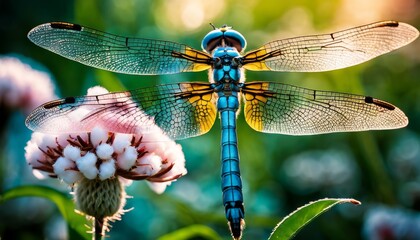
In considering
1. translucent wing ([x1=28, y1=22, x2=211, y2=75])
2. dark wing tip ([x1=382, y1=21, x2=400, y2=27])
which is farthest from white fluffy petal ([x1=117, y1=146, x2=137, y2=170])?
dark wing tip ([x1=382, y1=21, x2=400, y2=27])

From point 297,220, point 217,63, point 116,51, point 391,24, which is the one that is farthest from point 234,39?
point 297,220

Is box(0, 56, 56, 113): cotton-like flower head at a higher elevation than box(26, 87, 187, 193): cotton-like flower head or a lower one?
higher

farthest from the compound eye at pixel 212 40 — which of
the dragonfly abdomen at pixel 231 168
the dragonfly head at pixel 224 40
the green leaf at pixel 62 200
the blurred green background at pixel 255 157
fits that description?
the green leaf at pixel 62 200

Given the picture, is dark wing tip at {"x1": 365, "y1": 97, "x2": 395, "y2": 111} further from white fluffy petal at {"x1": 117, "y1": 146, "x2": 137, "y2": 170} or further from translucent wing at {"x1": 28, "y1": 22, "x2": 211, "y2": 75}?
white fluffy petal at {"x1": 117, "y1": 146, "x2": 137, "y2": 170}

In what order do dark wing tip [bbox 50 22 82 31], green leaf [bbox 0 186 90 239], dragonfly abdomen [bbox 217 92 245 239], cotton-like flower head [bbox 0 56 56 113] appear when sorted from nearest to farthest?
dragonfly abdomen [bbox 217 92 245 239] → green leaf [bbox 0 186 90 239] → dark wing tip [bbox 50 22 82 31] → cotton-like flower head [bbox 0 56 56 113]

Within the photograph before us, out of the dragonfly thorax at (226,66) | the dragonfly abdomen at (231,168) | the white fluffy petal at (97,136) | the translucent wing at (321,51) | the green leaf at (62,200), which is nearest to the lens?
the white fluffy petal at (97,136)

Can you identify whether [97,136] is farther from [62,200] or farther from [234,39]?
[234,39]

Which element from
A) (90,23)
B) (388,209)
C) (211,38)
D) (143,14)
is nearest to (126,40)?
(211,38)

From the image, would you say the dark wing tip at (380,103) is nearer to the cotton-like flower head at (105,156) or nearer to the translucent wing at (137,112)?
the translucent wing at (137,112)
